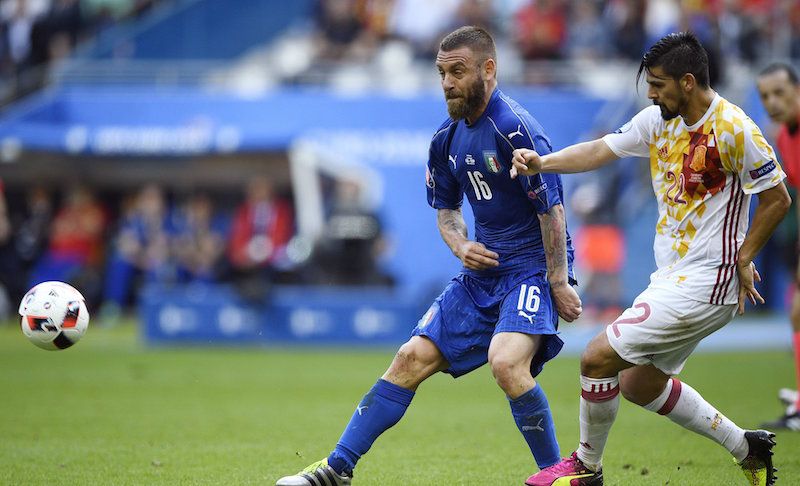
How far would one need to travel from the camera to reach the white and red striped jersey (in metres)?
5.98

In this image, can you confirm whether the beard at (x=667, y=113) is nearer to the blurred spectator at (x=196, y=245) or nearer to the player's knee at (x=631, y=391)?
the player's knee at (x=631, y=391)

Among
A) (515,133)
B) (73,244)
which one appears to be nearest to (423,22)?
(73,244)

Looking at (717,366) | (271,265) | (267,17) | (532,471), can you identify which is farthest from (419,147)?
(532,471)

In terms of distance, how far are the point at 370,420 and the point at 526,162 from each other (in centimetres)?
163

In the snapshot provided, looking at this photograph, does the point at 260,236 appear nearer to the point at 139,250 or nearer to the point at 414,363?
the point at 139,250

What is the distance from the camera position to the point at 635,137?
21.0ft

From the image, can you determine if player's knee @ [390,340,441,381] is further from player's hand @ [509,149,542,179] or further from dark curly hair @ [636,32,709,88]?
dark curly hair @ [636,32,709,88]

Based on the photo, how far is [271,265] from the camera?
18.6 metres

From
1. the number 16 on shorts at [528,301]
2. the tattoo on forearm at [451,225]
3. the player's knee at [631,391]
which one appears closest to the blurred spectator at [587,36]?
the tattoo on forearm at [451,225]

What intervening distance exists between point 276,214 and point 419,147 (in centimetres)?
272

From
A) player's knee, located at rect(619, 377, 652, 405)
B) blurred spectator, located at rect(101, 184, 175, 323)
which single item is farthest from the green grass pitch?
blurred spectator, located at rect(101, 184, 175, 323)

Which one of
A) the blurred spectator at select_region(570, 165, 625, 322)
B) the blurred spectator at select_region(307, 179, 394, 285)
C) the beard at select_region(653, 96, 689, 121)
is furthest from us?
the blurred spectator at select_region(570, 165, 625, 322)

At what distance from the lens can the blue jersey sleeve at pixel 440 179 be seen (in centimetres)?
668

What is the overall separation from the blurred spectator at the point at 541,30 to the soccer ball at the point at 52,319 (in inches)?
572
